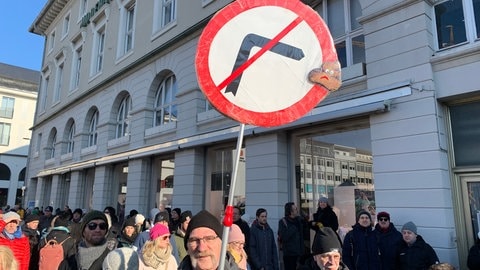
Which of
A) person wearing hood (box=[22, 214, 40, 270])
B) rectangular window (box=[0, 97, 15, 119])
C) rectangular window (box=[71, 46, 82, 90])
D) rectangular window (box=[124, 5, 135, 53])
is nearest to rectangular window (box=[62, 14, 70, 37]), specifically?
rectangular window (box=[71, 46, 82, 90])

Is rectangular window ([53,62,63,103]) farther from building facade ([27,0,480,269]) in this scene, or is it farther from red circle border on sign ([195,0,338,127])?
red circle border on sign ([195,0,338,127])

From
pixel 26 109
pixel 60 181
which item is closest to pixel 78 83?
pixel 60 181

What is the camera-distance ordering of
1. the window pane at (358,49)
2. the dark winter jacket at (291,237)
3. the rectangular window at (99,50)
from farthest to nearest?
the rectangular window at (99,50) → the window pane at (358,49) → the dark winter jacket at (291,237)

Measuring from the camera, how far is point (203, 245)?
2.03 metres

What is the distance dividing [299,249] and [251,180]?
2721mm

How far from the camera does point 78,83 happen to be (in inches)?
883

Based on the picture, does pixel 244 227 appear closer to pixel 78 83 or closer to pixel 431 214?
pixel 431 214

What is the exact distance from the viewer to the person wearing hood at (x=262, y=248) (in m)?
6.53

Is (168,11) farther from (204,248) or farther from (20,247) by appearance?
(204,248)

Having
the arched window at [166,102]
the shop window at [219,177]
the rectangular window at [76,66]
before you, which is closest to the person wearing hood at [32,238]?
the shop window at [219,177]

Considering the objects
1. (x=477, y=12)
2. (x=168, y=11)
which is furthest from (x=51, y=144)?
(x=477, y=12)

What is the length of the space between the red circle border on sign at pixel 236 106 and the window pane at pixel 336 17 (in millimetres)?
7050

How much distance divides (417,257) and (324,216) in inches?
108

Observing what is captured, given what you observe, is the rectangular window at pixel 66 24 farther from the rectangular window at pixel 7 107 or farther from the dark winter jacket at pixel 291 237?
the rectangular window at pixel 7 107
